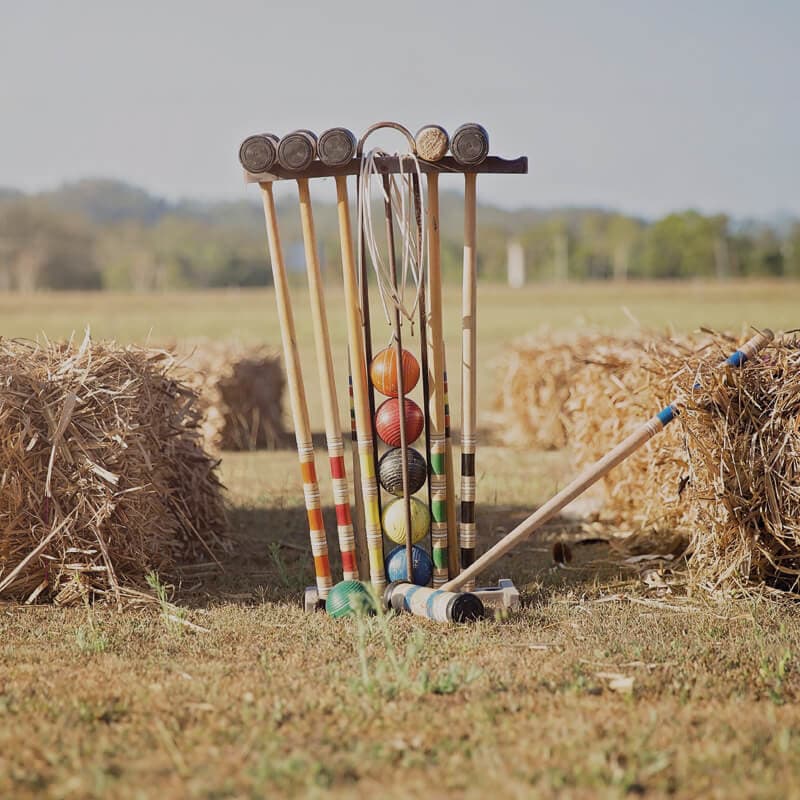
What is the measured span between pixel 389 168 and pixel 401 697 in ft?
8.79

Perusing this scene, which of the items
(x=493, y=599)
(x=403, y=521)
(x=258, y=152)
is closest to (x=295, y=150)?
(x=258, y=152)

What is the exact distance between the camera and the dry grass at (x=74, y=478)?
5.63 metres

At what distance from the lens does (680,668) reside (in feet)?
14.5

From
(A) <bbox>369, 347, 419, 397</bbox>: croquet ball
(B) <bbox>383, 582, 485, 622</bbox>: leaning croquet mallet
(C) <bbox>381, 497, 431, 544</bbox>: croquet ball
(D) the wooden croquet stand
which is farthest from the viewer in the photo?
(C) <bbox>381, 497, 431, 544</bbox>: croquet ball

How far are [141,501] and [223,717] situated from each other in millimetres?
2382

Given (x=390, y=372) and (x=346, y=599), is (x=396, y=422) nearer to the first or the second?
(x=390, y=372)

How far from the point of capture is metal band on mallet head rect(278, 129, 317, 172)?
5199 mm

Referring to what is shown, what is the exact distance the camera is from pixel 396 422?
554cm

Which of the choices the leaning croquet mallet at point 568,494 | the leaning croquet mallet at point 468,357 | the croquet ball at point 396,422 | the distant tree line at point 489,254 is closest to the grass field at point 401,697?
the leaning croquet mallet at point 568,494

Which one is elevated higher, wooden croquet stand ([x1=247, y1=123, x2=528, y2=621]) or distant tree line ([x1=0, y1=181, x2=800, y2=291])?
distant tree line ([x1=0, y1=181, x2=800, y2=291])

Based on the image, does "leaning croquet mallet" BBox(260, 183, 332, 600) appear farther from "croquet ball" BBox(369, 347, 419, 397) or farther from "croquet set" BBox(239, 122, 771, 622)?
"croquet ball" BBox(369, 347, 419, 397)

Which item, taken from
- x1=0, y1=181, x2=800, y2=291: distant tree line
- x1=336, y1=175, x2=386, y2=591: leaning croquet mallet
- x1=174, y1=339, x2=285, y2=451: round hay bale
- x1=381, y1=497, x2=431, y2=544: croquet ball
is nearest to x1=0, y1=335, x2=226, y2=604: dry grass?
x1=336, y1=175, x2=386, y2=591: leaning croquet mallet

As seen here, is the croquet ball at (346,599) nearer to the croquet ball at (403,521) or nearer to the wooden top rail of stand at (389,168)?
the croquet ball at (403,521)

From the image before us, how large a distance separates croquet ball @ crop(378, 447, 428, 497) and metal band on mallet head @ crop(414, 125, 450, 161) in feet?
4.99
